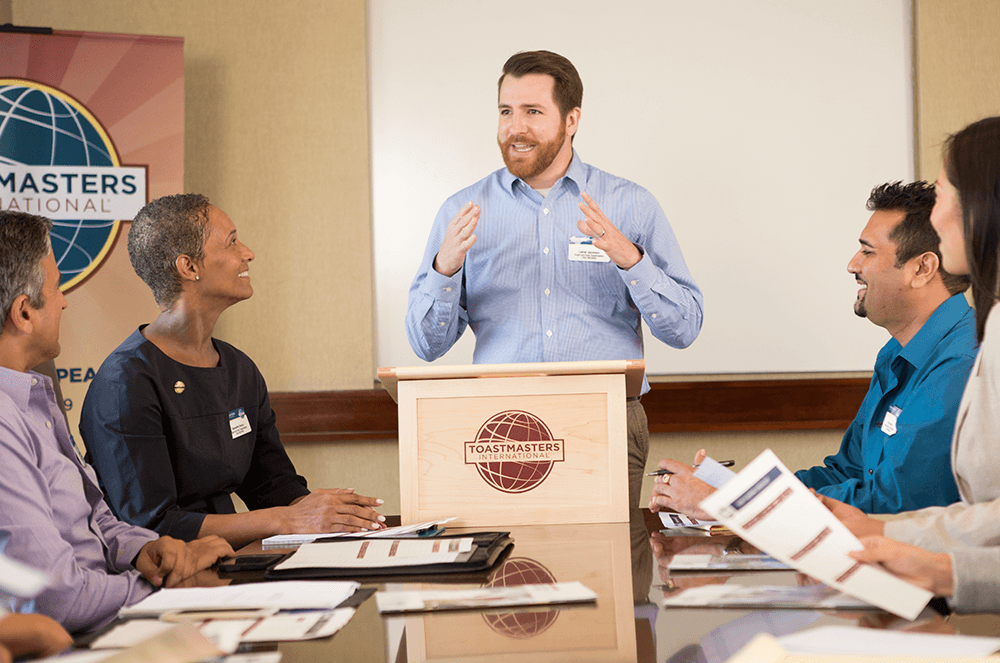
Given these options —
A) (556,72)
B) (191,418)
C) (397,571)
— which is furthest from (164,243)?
(556,72)

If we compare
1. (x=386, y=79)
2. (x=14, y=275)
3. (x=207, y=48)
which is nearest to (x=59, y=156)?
(x=207, y=48)

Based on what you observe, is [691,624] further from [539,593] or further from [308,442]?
[308,442]

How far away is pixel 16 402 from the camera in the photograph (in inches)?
54.1

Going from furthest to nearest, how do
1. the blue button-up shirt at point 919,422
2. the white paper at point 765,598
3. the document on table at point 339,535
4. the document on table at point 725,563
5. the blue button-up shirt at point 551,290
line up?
the blue button-up shirt at point 551,290
the blue button-up shirt at point 919,422
the document on table at point 339,535
the document on table at point 725,563
the white paper at point 765,598

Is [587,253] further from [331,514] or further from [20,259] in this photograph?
[20,259]

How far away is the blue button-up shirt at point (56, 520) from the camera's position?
1.16 m

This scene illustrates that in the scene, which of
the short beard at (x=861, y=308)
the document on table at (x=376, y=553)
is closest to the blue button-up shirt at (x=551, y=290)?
the short beard at (x=861, y=308)

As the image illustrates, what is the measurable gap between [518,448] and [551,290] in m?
1.09

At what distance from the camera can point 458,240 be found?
2541 millimetres

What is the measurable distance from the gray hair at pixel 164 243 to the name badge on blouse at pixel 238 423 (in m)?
0.34

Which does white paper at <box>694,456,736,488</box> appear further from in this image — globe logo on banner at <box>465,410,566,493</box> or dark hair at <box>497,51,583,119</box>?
dark hair at <box>497,51,583,119</box>

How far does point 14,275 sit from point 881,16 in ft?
11.8

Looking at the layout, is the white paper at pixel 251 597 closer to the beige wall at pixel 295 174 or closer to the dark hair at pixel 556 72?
the dark hair at pixel 556 72

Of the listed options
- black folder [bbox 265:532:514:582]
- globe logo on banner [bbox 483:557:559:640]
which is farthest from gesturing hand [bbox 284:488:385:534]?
globe logo on banner [bbox 483:557:559:640]
